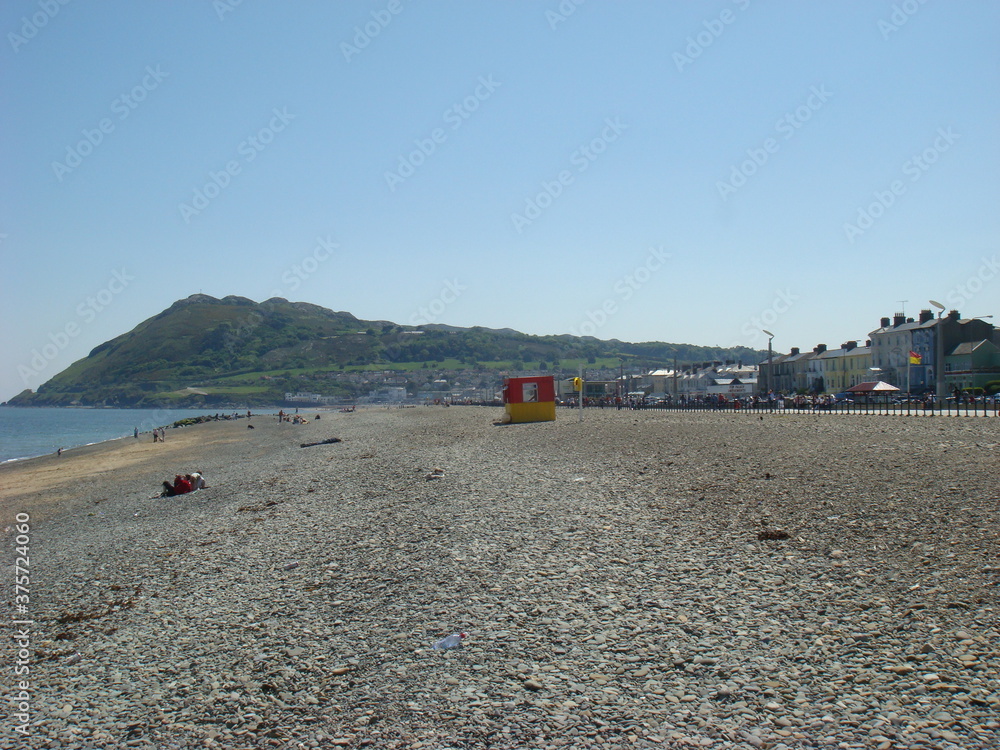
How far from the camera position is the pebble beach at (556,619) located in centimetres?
502

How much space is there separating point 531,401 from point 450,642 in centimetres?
3240

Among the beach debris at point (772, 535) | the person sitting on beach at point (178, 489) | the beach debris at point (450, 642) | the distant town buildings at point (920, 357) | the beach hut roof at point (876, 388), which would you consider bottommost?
the person sitting on beach at point (178, 489)

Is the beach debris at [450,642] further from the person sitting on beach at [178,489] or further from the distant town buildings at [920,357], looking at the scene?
the distant town buildings at [920,357]

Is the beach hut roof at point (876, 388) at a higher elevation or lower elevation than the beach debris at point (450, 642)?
higher

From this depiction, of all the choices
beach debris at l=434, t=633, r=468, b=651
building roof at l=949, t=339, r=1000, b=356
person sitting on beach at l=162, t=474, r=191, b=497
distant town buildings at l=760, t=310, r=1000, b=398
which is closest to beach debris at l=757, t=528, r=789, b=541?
beach debris at l=434, t=633, r=468, b=651

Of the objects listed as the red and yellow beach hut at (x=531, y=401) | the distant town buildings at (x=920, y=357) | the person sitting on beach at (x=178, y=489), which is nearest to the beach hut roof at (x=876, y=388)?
the distant town buildings at (x=920, y=357)

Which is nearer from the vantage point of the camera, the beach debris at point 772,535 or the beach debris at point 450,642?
the beach debris at point 450,642

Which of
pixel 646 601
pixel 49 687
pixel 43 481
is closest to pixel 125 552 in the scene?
pixel 49 687

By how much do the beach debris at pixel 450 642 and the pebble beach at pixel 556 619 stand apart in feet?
0.25

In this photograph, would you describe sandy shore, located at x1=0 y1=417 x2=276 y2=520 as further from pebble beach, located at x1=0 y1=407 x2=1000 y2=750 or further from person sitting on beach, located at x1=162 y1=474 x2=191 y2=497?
pebble beach, located at x1=0 y1=407 x2=1000 y2=750

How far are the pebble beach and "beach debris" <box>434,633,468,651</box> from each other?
0.08 meters

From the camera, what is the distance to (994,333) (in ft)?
229

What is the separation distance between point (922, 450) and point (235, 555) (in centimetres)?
1346

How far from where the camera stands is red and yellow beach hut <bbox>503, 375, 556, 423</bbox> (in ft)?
127
